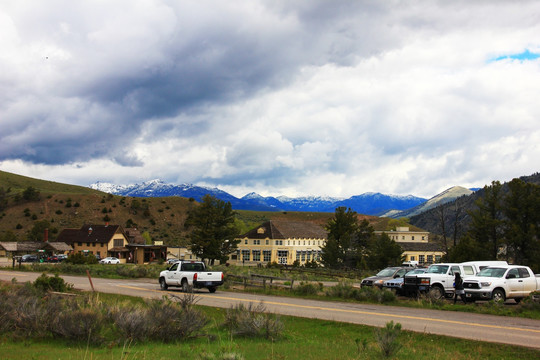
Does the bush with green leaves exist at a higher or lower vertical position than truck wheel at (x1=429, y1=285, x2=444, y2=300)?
higher

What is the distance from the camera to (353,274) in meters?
57.7

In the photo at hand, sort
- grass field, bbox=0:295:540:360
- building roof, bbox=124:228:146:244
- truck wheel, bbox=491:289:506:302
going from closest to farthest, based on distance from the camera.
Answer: grass field, bbox=0:295:540:360 < truck wheel, bbox=491:289:506:302 < building roof, bbox=124:228:146:244

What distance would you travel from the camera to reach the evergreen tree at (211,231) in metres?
73.9

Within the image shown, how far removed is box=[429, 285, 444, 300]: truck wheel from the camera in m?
25.7

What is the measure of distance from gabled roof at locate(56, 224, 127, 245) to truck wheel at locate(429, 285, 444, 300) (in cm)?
7833

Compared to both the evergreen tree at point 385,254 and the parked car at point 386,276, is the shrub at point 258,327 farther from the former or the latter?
the evergreen tree at point 385,254

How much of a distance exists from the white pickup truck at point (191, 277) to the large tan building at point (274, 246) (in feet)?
206

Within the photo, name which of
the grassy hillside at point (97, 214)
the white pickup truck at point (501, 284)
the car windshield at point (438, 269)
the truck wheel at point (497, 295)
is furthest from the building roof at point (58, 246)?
the truck wheel at point (497, 295)

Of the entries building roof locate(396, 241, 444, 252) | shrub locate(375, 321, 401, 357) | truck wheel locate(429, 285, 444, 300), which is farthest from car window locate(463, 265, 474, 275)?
building roof locate(396, 241, 444, 252)

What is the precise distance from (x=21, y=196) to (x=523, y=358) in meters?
141

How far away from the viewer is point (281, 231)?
9669 centimetres

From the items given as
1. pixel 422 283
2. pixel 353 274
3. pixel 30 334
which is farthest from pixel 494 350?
pixel 353 274

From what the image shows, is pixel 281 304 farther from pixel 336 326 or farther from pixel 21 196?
pixel 21 196

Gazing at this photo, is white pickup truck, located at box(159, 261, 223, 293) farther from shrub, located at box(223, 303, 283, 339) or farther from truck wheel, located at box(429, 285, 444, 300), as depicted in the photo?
shrub, located at box(223, 303, 283, 339)
